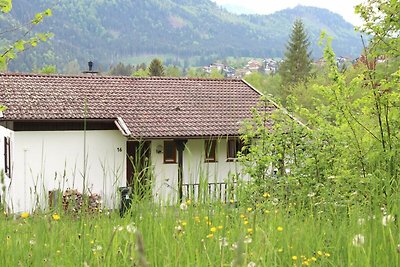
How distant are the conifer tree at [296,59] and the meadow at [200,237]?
211 feet

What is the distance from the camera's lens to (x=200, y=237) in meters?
2.83

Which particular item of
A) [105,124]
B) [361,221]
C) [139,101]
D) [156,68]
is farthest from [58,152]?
[156,68]

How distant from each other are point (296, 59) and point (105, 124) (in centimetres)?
4975

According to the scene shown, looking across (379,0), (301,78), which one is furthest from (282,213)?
(301,78)

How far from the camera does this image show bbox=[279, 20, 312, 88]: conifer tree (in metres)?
67.2

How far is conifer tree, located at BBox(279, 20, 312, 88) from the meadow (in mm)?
64170

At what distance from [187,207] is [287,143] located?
7201 millimetres

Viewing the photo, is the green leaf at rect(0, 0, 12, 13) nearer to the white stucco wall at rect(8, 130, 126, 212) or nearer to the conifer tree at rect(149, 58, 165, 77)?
the white stucco wall at rect(8, 130, 126, 212)

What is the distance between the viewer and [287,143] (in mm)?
10266

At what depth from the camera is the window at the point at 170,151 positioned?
2150 cm

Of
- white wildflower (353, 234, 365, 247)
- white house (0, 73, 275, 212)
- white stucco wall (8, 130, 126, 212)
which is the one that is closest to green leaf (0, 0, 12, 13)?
white wildflower (353, 234, 365, 247)

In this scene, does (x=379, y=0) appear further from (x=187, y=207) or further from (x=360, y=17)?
(x=187, y=207)

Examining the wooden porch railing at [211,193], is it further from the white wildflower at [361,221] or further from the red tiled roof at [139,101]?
the red tiled roof at [139,101]

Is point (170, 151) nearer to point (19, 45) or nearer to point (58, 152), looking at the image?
point (58, 152)
